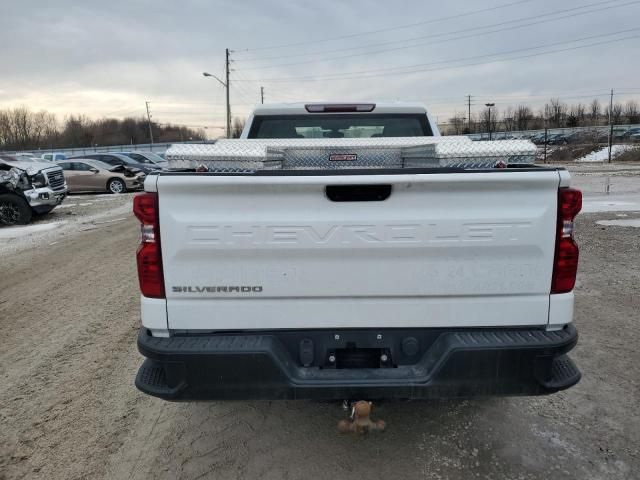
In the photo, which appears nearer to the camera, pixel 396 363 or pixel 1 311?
pixel 396 363

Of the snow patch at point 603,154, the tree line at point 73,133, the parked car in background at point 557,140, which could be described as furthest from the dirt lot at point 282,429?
the tree line at point 73,133

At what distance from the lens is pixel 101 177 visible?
801 inches

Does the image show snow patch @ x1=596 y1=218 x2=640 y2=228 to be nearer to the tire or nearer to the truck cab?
the truck cab

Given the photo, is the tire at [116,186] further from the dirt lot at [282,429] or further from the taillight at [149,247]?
the taillight at [149,247]

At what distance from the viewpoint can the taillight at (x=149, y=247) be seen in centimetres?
234

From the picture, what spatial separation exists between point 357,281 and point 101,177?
20.4m

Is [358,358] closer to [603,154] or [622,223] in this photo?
[622,223]

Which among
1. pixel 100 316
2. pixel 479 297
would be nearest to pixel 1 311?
pixel 100 316

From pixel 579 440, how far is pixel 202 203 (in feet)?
8.67

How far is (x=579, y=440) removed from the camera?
2.99 meters

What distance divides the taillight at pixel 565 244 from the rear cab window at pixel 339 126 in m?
2.74

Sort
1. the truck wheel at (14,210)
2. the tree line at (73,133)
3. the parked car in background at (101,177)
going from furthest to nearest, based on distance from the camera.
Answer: the tree line at (73,133) → the parked car in background at (101,177) → the truck wheel at (14,210)

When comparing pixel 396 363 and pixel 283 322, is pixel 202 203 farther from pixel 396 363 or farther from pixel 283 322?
pixel 396 363

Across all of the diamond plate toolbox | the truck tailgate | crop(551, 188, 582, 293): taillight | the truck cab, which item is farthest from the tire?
crop(551, 188, 582, 293): taillight
